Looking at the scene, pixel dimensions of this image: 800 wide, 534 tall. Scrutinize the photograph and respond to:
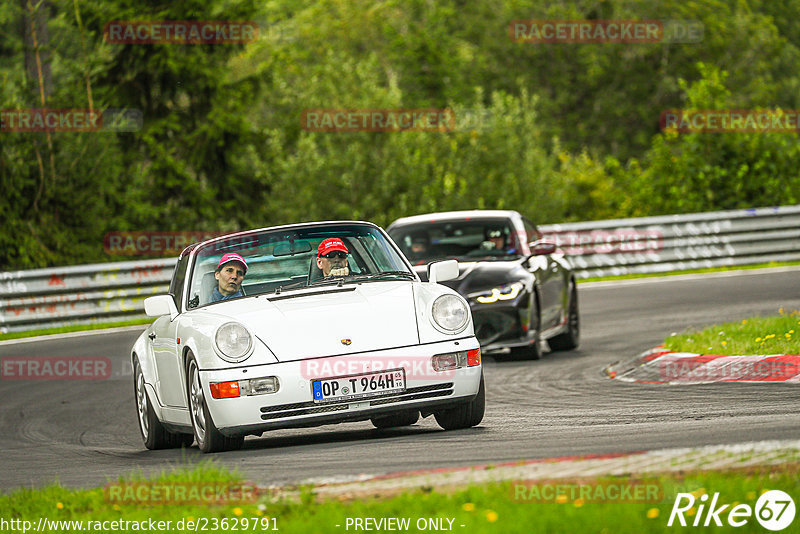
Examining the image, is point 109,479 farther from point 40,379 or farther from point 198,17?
point 198,17

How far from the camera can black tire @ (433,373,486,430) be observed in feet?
29.0

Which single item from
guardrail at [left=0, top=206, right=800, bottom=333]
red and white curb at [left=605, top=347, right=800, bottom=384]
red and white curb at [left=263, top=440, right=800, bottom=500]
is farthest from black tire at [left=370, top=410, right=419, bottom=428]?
guardrail at [left=0, top=206, right=800, bottom=333]

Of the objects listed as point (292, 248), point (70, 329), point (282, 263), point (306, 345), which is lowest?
point (70, 329)

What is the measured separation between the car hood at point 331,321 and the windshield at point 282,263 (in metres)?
0.55

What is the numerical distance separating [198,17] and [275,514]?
92.6 feet

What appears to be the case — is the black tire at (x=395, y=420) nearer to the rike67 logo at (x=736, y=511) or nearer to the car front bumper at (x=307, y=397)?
the car front bumper at (x=307, y=397)

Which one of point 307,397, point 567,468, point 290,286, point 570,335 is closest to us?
point 567,468

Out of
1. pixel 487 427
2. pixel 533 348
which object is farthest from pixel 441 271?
pixel 533 348

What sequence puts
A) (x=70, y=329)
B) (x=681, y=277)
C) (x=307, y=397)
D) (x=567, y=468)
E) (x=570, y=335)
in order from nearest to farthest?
(x=567, y=468) < (x=307, y=397) < (x=570, y=335) < (x=70, y=329) < (x=681, y=277)

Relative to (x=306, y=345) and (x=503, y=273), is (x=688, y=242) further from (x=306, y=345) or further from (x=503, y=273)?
(x=306, y=345)

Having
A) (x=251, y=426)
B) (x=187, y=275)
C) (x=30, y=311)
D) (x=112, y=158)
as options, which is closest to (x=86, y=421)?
(x=187, y=275)

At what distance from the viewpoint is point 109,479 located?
765 centimetres

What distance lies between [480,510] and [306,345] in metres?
2.96

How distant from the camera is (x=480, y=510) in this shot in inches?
215
